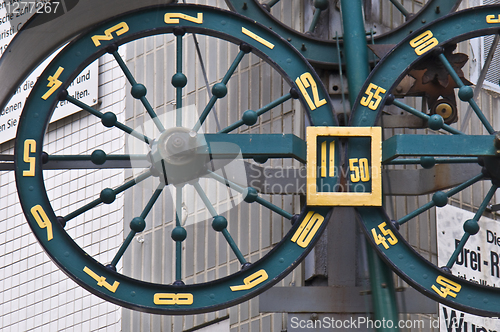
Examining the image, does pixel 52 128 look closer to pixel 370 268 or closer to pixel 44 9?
pixel 44 9

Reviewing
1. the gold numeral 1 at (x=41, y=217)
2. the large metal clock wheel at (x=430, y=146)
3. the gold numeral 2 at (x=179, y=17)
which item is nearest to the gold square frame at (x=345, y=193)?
the large metal clock wheel at (x=430, y=146)

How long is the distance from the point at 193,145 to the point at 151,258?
3.16m

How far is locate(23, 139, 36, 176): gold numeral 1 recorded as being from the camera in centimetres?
686

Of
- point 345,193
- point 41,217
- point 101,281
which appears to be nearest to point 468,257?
point 345,193

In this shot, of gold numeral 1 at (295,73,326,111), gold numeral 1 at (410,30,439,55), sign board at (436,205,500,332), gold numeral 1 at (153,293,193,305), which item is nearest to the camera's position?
gold numeral 1 at (153,293,193,305)

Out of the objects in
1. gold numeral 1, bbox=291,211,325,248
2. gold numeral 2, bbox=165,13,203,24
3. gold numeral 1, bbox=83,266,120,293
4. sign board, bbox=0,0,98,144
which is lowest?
gold numeral 1, bbox=83,266,120,293

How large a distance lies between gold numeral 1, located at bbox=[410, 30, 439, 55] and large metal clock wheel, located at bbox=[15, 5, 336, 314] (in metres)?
0.71

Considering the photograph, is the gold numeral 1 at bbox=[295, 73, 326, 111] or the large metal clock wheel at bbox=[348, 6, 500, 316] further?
the gold numeral 1 at bbox=[295, 73, 326, 111]

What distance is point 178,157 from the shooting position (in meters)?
7.09

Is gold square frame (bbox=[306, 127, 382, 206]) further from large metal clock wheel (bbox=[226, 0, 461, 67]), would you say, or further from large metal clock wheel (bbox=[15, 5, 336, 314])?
large metal clock wheel (bbox=[226, 0, 461, 67])

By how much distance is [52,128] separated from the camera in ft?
38.0

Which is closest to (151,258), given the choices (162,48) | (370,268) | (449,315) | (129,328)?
(129,328)

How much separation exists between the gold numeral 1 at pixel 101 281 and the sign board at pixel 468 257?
3421mm

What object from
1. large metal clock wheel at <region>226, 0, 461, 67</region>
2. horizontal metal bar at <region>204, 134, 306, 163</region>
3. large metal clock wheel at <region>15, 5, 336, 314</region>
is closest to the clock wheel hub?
large metal clock wheel at <region>15, 5, 336, 314</region>
